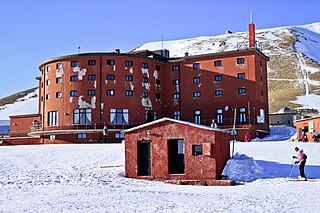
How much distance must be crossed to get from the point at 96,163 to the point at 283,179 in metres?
11.0

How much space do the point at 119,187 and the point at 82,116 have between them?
28.9 m

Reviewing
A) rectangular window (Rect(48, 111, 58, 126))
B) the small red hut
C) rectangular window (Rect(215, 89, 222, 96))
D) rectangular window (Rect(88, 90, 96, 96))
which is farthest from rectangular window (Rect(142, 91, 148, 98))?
the small red hut

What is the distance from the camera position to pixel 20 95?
132500 mm

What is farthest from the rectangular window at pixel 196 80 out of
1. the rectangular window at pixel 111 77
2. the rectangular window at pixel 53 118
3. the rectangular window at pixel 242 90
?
the rectangular window at pixel 53 118

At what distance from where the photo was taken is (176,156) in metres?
24.8

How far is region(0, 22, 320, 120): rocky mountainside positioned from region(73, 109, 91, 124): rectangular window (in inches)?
1524

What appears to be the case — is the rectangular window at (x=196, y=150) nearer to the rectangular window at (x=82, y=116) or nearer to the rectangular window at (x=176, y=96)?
the rectangular window at (x=82, y=116)

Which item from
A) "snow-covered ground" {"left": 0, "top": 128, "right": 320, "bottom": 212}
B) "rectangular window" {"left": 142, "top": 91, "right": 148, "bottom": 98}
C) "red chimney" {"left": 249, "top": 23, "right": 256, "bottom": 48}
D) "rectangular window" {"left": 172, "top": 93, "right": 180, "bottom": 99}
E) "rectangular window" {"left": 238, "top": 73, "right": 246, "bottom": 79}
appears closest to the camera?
"snow-covered ground" {"left": 0, "top": 128, "right": 320, "bottom": 212}

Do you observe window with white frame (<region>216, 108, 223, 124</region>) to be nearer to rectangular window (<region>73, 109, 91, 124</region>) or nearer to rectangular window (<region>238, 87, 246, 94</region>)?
rectangular window (<region>238, 87, 246, 94</region>)

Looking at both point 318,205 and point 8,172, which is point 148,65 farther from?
point 318,205

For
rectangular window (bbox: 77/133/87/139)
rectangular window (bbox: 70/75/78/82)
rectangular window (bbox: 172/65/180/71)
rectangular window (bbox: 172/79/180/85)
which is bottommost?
rectangular window (bbox: 77/133/87/139)

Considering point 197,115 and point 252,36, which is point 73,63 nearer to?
point 197,115

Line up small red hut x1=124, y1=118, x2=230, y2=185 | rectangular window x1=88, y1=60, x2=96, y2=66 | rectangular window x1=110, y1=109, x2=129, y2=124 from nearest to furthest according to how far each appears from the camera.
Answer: small red hut x1=124, y1=118, x2=230, y2=185 < rectangular window x1=110, y1=109, x2=129, y2=124 < rectangular window x1=88, y1=60, x2=96, y2=66

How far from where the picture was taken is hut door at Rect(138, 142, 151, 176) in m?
24.8
